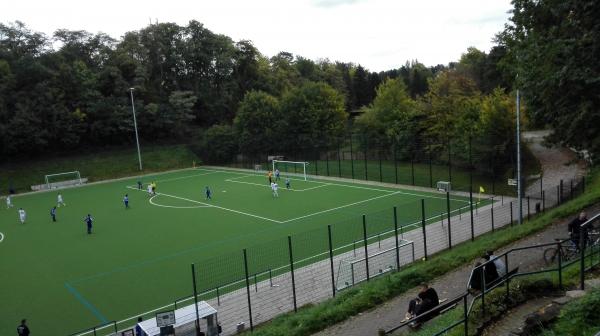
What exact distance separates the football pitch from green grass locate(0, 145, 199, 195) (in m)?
10.1

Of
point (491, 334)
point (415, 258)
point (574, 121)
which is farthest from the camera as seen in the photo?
point (415, 258)

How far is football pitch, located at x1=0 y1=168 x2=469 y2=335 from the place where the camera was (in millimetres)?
17609

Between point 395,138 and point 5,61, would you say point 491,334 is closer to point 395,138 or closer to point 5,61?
point 395,138

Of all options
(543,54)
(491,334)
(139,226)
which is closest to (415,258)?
(543,54)

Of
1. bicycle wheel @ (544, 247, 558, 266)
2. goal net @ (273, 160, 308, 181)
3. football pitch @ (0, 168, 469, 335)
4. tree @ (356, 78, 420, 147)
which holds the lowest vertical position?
football pitch @ (0, 168, 469, 335)

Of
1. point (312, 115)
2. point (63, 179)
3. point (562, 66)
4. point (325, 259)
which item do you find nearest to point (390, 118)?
point (312, 115)

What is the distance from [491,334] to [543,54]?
13473 millimetres

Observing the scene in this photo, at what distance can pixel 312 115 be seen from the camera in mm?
61469

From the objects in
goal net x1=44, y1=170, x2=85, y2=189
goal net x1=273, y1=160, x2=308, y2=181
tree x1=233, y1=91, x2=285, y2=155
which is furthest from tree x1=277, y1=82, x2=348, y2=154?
goal net x1=44, y1=170, x2=85, y2=189

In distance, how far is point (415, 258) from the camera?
1928 cm

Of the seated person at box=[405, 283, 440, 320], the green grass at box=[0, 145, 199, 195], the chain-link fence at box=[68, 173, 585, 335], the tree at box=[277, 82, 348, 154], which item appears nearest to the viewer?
the seated person at box=[405, 283, 440, 320]

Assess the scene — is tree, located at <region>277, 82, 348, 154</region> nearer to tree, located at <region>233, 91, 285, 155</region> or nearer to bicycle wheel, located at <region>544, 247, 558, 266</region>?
tree, located at <region>233, 91, 285, 155</region>

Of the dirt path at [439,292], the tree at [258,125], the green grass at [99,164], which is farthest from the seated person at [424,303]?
the green grass at [99,164]

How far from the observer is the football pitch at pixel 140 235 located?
1761 centimetres
